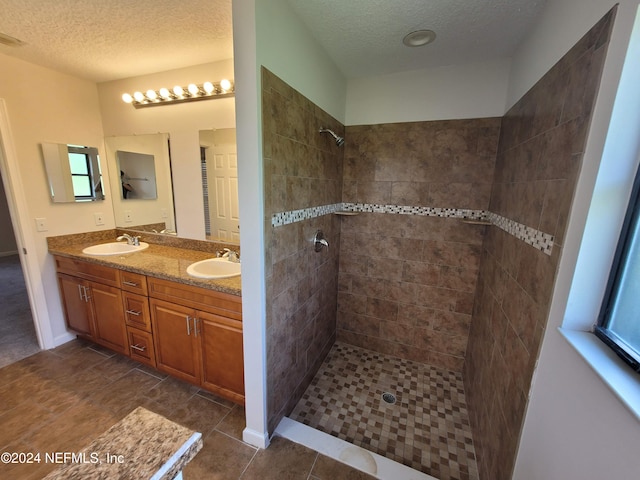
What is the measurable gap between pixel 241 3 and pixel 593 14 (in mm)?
1342

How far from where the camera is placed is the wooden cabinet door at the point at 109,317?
82.0 inches

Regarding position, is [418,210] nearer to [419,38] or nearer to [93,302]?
[419,38]

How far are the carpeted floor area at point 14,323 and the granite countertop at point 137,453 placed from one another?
2760mm

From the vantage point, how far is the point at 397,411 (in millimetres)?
1888

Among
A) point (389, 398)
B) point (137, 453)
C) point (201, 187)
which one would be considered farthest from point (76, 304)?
point (389, 398)

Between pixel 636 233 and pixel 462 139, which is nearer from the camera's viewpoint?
pixel 636 233

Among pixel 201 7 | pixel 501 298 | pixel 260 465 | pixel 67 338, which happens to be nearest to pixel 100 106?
pixel 201 7

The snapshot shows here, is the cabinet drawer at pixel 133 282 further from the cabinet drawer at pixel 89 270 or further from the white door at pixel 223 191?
Result: the white door at pixel 223 191

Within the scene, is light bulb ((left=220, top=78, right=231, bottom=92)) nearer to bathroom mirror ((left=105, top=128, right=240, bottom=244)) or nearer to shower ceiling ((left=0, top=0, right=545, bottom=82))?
shower ceiling ((left=0, top=0, right=545, bottom=82))

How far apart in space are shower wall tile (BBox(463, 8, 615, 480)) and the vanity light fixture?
1991mm

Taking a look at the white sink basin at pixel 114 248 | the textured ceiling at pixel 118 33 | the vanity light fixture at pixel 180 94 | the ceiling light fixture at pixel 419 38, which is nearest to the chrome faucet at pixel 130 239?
the white sink basin at pixel 114 248

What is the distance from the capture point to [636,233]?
743mm

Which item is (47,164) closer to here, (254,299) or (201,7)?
(201,7)

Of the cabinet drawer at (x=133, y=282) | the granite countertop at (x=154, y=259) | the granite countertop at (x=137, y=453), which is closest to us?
the granite countertop at (x=137, y=453)
